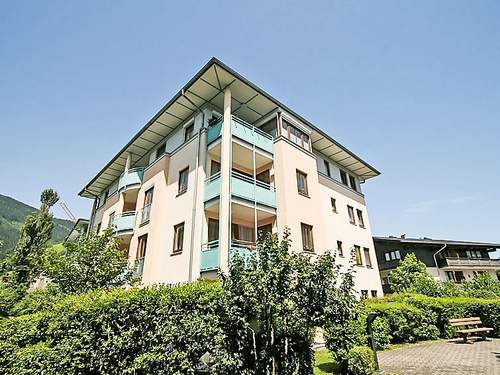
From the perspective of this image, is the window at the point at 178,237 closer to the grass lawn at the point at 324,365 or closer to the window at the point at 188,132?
the window at the point at 188,132

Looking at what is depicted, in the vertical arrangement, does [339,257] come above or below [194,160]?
below

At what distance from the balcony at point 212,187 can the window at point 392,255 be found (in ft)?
107

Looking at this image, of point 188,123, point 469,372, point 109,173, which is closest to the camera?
point 469,372

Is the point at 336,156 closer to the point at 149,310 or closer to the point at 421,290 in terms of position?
the point at 421,290

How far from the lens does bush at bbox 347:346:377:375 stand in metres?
8.70

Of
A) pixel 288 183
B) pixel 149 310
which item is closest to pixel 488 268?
pixel 288 183

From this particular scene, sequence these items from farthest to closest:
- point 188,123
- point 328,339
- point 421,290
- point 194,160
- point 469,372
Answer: point 421,290 < point 188,123 < point 194,160 < point 328,339 < point 469,372

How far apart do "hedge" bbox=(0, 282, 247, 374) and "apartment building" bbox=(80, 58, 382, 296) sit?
18.4 ft

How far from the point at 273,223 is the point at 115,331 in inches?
436

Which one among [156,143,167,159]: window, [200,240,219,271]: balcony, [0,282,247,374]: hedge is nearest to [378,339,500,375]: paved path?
[0,282,247,374]: hedge

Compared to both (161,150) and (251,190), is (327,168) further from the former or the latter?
(161,150)

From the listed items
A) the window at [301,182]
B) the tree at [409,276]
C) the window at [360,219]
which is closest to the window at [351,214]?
the window at [360,219]

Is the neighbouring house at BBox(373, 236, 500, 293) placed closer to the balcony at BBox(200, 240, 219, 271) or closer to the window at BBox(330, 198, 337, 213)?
the window at BBox(330, 198, 337, 213)

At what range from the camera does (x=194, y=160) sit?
654 inches
